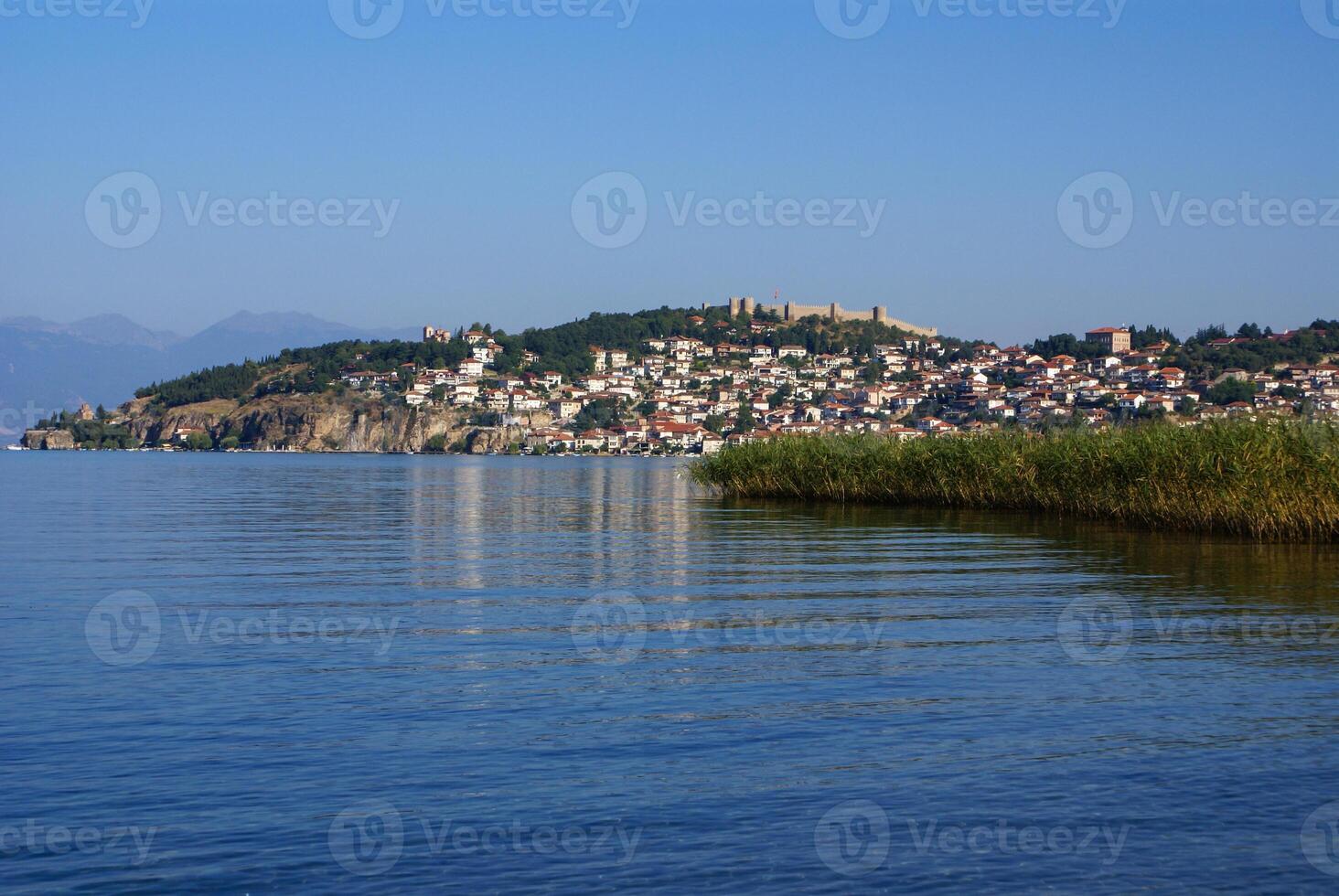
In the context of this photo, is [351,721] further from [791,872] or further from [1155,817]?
[1155,817]

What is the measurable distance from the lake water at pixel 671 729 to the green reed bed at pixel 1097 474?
4588mm

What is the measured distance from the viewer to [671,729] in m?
11.0

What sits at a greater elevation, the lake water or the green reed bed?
the green reed bed

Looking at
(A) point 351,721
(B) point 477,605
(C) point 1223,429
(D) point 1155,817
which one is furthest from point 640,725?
(C) point 1223,429

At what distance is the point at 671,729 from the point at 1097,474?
25883 mm

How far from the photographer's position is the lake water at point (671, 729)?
7.93 metres

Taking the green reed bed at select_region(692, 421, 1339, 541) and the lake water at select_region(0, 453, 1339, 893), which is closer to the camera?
the lake water at select_region(0, 453, 1339, 893)

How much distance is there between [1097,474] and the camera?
112 ft

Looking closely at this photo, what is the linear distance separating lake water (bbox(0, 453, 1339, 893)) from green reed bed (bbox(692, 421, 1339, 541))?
181 inches

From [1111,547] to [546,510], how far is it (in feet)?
77.4

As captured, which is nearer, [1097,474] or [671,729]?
[671,729]

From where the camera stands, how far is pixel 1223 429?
96.6ft

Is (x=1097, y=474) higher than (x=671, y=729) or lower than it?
higher

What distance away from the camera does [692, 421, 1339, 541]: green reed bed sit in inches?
1091
